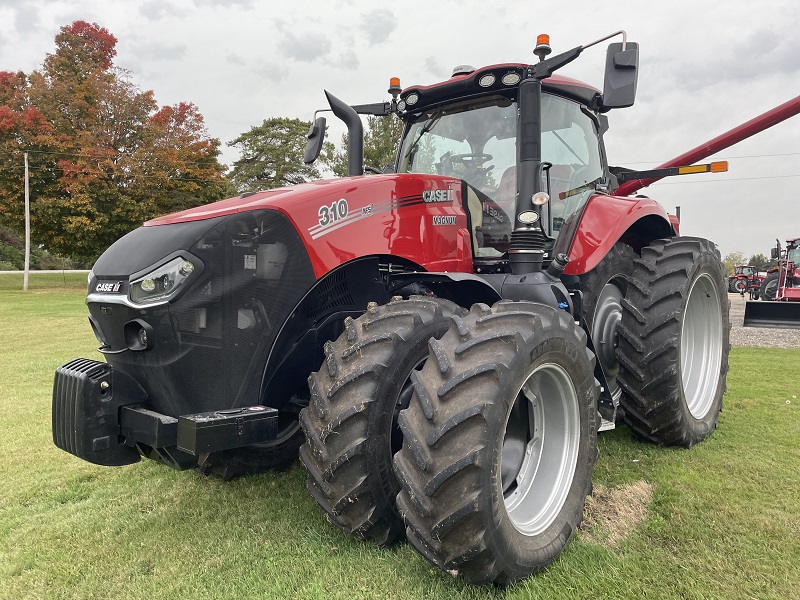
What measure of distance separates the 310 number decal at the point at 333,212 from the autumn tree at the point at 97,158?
23.6 metres

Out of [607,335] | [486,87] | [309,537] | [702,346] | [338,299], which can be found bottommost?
[309,537]

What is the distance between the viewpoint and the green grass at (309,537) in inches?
88.2

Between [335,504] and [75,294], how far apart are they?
24.2 metres

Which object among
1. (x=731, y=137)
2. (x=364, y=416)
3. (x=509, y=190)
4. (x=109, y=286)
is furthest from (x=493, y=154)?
(x=731, y=137)

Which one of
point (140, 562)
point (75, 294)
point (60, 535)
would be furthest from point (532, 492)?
point (75, 294)

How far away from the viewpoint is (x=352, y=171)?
4.04 metres

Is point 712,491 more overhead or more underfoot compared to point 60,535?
more overhead

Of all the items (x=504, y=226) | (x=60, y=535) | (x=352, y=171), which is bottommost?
(x=60, y=535)

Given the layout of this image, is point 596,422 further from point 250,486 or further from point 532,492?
point 250,486

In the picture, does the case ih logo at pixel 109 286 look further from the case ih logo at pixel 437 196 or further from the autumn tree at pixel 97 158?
the autumn tree at pixel 97 158

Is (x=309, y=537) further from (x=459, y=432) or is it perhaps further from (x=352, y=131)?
(x=352, y=131)

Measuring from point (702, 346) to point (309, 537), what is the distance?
3470 millimetres

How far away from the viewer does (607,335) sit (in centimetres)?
378

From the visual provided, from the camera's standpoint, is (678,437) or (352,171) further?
(352,171)
